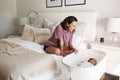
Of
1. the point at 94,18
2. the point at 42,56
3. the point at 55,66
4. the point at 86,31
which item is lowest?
the point at 55,66

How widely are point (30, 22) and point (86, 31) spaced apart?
1.77m

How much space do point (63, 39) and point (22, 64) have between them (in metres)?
0.87

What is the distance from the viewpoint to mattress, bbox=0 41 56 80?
5.02 feet

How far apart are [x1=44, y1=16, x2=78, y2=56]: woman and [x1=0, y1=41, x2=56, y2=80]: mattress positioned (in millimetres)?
358

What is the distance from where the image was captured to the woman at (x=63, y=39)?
2225 millimetres

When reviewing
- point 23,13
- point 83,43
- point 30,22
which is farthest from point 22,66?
point 23,13

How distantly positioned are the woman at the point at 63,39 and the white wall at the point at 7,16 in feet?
8.32

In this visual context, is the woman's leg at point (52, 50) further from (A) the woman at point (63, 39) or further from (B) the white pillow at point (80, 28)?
(B) the white pillow at point (80, 28)

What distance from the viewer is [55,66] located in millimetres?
1905

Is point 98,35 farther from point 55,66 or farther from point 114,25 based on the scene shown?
point 55,66

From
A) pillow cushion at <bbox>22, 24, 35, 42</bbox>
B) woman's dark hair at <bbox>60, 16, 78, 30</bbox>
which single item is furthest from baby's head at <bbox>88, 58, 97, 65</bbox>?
pillow cushion at <bbox>22, 24, 35, 42</bbox>

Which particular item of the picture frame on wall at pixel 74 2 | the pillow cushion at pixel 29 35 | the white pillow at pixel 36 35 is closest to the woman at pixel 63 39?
the white pillow at pixel 36 35

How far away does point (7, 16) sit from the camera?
14.6 feet

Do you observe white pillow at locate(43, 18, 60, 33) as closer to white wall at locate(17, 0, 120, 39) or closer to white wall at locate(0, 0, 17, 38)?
white wall at locate(17, 0, 120, 39)
